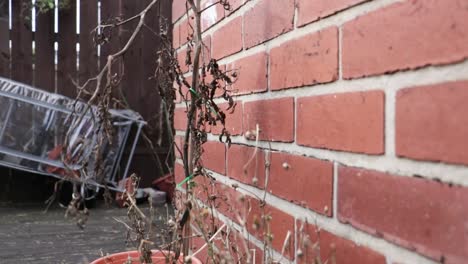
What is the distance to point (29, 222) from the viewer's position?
3348 millimetres

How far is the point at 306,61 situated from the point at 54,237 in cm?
244

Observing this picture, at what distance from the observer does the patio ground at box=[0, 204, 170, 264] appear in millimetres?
2469

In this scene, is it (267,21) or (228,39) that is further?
(228,39)

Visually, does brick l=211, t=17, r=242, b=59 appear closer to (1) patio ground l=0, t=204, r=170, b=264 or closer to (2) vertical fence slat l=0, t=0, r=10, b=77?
(1) patio ground l=0, t=204, r=170, b=264

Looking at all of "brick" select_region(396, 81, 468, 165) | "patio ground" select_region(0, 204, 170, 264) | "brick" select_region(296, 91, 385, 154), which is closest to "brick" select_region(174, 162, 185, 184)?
"patio ground" select_region(0, 204, 170, 264)

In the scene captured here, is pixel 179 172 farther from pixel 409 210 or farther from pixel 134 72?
pixel 134 72

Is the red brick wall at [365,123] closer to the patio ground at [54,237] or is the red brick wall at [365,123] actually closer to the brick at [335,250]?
the brick at [335,250]

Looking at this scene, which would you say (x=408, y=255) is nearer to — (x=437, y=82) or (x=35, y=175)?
(x=437, y=82)

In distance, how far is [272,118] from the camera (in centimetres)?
104

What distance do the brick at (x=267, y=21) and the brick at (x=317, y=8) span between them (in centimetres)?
4

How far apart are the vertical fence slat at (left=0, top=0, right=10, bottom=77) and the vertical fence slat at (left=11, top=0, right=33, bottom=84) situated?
0.04 m

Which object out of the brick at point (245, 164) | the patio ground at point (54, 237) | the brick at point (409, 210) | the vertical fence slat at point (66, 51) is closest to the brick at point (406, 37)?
the brick at point (409, 210)

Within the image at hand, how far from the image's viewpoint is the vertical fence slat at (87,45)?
174 inches

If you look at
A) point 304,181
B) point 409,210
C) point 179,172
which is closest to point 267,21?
point 304,181
